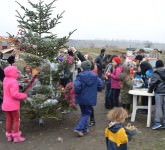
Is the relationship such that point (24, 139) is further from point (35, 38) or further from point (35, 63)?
point (35, 38)

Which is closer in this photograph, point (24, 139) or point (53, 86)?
point (24, 139)

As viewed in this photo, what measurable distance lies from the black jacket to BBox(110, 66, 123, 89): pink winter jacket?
1.51 m

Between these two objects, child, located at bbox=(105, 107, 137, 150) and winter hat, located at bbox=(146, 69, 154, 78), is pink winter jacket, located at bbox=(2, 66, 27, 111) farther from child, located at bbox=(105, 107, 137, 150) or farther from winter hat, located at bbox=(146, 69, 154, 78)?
winter hat, located at bbox=(146, 69, 154, 78)

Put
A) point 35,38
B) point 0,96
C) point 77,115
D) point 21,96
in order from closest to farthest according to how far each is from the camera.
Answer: point 21,96 < point 35,38 < point 0,96 < point 77,115

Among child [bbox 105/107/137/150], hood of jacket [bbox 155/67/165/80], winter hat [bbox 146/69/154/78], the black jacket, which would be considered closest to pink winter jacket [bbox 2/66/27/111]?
child [bbox 105/107/137/150]

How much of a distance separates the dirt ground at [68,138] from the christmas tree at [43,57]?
51 centimetres

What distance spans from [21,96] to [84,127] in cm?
161

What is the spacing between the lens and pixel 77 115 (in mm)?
8805

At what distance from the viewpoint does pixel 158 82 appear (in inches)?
288

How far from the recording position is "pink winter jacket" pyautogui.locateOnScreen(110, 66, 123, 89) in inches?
346

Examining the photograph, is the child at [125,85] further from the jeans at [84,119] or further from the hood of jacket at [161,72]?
the jeans at [84,119]

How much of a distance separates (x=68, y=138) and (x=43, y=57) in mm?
2083

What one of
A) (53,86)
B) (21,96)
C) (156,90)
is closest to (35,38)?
(53,86)

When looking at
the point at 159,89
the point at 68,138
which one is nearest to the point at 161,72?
the point at 159,89
